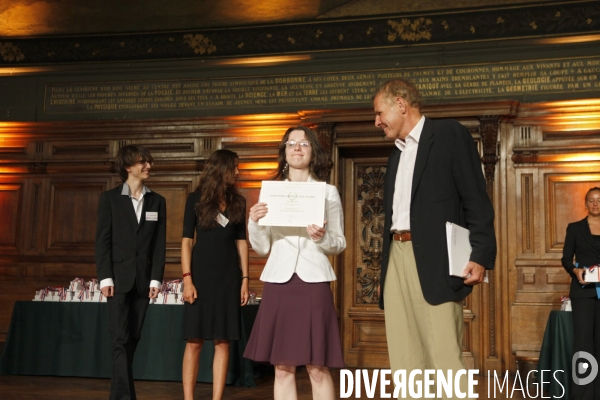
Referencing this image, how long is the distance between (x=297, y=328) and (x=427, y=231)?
33.0 inches

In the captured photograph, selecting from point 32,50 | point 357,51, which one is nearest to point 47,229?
point 32,50

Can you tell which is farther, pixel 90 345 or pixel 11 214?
pixel 11 214

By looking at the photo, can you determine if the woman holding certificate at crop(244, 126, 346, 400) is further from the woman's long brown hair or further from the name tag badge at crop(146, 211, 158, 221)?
the name tag badge at crop(146, 211, 158, 221)

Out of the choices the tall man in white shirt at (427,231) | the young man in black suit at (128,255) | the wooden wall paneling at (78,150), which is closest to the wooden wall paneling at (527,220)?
the young man in black suit at (128,255)

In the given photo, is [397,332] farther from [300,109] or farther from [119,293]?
[300,109]

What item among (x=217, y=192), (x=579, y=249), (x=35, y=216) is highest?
(x=35, y=216)

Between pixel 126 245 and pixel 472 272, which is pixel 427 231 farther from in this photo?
pixel 126 245

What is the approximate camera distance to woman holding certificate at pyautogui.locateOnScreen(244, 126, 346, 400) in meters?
3.26

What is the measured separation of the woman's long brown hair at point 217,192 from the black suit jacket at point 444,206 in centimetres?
176

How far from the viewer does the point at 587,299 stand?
17.2 ft

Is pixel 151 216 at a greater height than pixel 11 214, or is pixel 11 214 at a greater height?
pixel 11 214

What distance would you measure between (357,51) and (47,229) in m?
4.17

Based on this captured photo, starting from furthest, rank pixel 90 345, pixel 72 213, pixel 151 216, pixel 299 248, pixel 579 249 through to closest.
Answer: pixel 72 213, pixel 90 345, pixel 579 249, pixel 151 216, pixel 299 248

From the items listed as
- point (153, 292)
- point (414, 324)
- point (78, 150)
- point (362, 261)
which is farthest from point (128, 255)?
point (78, 150)
